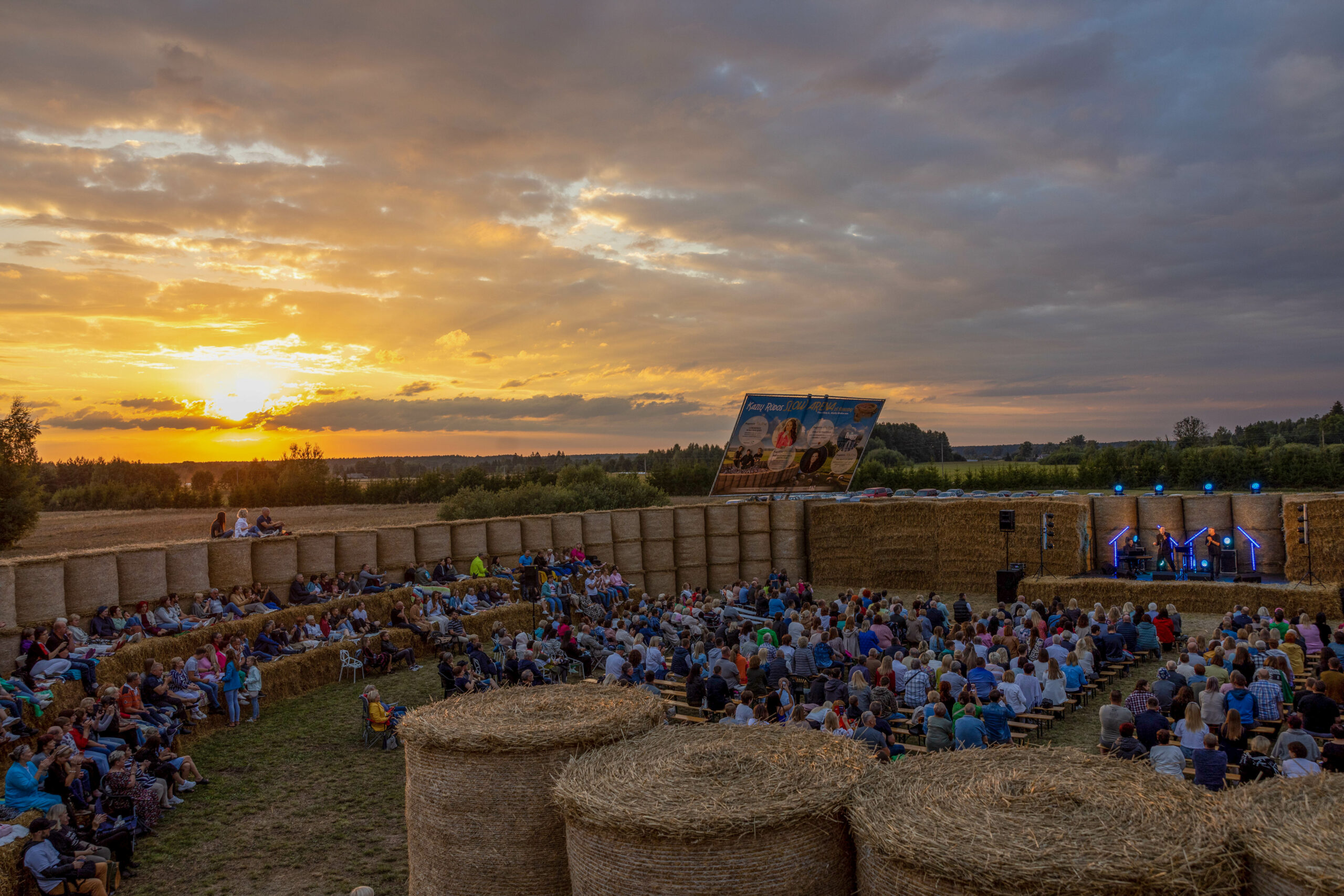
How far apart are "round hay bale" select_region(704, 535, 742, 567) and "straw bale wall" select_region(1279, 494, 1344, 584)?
15.6 m

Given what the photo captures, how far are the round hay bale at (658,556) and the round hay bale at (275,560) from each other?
11127mm

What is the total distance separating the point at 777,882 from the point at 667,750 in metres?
1.20

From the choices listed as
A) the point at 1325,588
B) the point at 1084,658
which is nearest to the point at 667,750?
the point at 1084,658

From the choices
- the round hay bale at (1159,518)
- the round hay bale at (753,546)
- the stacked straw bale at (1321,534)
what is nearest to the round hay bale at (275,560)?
the round hay bale at (753,546)

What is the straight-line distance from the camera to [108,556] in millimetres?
15930

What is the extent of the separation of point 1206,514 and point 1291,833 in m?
25.0

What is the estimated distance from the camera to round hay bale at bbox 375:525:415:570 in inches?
853

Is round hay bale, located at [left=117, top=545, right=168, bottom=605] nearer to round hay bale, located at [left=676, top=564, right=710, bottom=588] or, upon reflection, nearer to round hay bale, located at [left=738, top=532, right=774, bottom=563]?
round hay bale, located at [left=676, top=564, right=710, bottom=588]

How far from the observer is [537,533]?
984 inches

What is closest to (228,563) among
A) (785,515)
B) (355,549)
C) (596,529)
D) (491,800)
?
(355,549)

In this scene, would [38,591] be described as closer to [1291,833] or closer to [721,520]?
[1291,833]

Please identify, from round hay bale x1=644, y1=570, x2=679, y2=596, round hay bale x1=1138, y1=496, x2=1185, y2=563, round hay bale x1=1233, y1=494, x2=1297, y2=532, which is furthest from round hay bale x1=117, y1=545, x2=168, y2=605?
round hay bale x1=1233, y1=494, x2=1297, y2=532

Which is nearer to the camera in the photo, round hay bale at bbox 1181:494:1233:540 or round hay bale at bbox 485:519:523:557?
round hay bale at bbox 485:519:523:557

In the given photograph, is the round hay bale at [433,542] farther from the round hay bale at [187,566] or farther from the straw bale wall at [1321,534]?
the straw bale wall at [1321,534]
